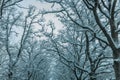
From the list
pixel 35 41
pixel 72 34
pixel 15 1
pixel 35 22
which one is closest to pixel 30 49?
pixel 35 41

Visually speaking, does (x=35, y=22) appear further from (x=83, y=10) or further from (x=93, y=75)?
(x=93, y=75)

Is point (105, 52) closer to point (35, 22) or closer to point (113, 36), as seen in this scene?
point (113, 36)

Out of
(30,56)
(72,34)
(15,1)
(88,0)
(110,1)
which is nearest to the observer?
(88,0)

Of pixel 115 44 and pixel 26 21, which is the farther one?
pixel 26 21

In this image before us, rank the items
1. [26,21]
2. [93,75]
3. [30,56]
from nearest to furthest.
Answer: [93,75]
[26,21]
[30,56]

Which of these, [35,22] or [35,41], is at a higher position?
[35,22]

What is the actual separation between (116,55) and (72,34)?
11469mm

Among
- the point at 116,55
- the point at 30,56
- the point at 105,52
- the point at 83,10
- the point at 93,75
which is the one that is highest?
the point at 83,10

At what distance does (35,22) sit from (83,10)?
787cm

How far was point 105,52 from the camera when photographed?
1772cm

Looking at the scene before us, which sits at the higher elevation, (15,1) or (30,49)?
(15,1)

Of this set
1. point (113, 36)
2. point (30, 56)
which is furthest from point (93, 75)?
point (30, 56)

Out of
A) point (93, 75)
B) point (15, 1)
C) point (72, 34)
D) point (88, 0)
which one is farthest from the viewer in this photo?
point (72, 34)

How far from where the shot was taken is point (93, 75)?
685 inches
